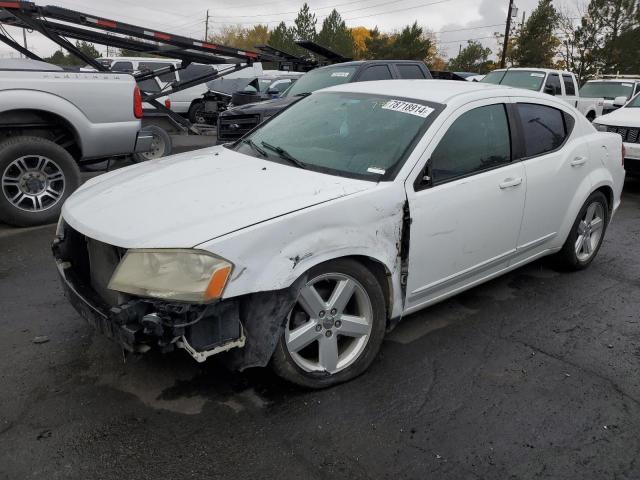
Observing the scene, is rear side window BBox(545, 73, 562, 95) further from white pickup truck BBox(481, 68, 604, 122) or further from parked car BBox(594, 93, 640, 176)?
parked car BBox(594, 93, 640, 176)

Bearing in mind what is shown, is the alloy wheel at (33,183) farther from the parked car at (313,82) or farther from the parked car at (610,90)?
the parked car at (610,90)

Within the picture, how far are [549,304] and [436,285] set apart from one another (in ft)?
4.43

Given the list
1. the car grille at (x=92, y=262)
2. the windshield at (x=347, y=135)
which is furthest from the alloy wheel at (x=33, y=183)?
the car grille at (x=92, y=262)

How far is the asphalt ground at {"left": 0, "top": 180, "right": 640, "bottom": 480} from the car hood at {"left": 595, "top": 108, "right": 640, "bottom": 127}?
5778mm

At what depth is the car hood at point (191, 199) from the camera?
252cm

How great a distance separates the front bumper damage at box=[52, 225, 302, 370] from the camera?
2.36 meters

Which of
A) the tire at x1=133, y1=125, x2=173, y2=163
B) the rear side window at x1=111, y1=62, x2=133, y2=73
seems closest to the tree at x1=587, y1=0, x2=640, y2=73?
the rear side window at x1=111, y1=62, x2=133, y2=73

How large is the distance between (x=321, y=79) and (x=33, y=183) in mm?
5093

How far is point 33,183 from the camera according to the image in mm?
5637

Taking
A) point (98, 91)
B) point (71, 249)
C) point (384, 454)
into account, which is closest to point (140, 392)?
point (71, 249)

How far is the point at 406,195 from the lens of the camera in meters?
3.03

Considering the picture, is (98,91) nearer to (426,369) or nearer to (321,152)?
(321,152)

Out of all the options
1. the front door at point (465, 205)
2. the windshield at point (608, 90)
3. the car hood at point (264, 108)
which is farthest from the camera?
the windshield at point (608, 90)

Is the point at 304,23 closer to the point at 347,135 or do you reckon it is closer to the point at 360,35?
the point at 360,35
